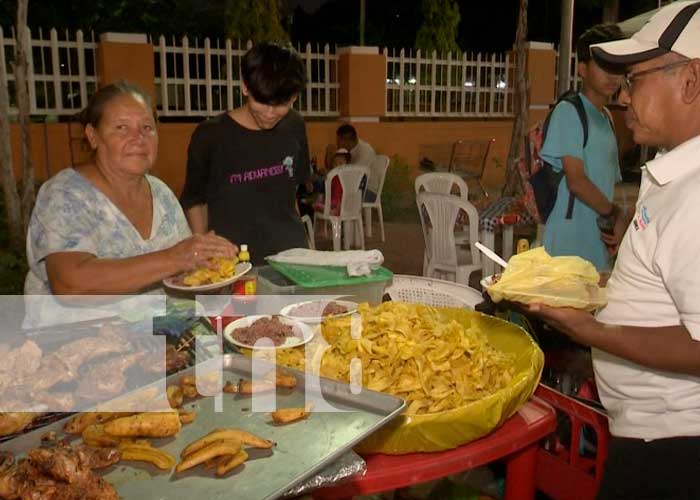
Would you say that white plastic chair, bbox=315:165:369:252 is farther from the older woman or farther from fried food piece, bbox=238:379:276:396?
fried food piece, bbox=238:379:276:396

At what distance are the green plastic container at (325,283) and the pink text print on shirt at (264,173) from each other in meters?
0.81

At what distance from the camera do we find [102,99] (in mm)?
2238

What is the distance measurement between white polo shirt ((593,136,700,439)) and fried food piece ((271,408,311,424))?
0.79 metres

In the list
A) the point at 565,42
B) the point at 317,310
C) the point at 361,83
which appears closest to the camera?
the point at 317,310

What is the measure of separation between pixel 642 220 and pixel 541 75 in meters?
11.4

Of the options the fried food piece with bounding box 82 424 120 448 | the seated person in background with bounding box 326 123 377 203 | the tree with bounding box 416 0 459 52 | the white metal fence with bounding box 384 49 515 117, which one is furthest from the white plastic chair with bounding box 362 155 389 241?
the fried food piece with bounding box 82 424 120 448

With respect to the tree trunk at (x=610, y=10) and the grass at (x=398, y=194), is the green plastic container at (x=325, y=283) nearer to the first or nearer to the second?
the grass at (x=398, y=194)

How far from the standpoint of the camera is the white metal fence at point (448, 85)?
10977 mm

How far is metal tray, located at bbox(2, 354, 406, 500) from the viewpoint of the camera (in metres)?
1.12

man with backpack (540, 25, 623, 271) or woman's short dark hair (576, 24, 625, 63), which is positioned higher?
woman's short dark hair (576, 24, 625, 63)

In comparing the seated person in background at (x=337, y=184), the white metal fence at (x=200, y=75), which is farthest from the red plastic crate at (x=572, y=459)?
the white metal fence at (x=200, y=75)

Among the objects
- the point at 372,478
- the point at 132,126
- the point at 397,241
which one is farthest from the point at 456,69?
the point at 372,478

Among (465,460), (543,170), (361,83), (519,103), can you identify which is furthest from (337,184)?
(465,460)

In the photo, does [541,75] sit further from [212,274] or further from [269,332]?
[269,332]
